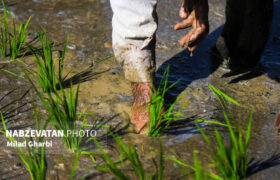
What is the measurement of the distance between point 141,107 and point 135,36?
1.27 feet

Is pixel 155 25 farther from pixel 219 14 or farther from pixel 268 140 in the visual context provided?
pixel 219 14

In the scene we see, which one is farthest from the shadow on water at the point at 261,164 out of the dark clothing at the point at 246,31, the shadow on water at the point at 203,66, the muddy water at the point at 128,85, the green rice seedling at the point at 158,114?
the dark clothing at the point at 246,31

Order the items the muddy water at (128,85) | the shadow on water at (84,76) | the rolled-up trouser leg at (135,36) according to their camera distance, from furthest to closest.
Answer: the shadow on water at (84,76), the rolled-up trouser leg at (135,36), the muddy water at (128,85)

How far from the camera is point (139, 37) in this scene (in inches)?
86.7

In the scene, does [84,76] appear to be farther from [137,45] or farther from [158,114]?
[158,114]

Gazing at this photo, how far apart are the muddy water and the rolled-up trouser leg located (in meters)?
0.26

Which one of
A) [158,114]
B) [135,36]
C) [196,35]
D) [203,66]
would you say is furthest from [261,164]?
[203,66]

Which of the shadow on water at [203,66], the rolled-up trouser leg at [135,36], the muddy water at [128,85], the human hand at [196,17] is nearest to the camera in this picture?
the muddy water at [128,85]

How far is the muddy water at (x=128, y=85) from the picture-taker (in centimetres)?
200

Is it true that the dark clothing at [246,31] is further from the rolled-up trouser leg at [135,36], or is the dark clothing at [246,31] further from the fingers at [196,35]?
the rolled-up trouser leg at [135,36]

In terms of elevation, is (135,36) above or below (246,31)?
above

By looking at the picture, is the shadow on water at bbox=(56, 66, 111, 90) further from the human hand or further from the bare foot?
the human hand

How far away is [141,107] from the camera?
2.22 meters

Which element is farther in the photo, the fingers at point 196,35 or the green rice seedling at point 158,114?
the fingers at point 196,35
